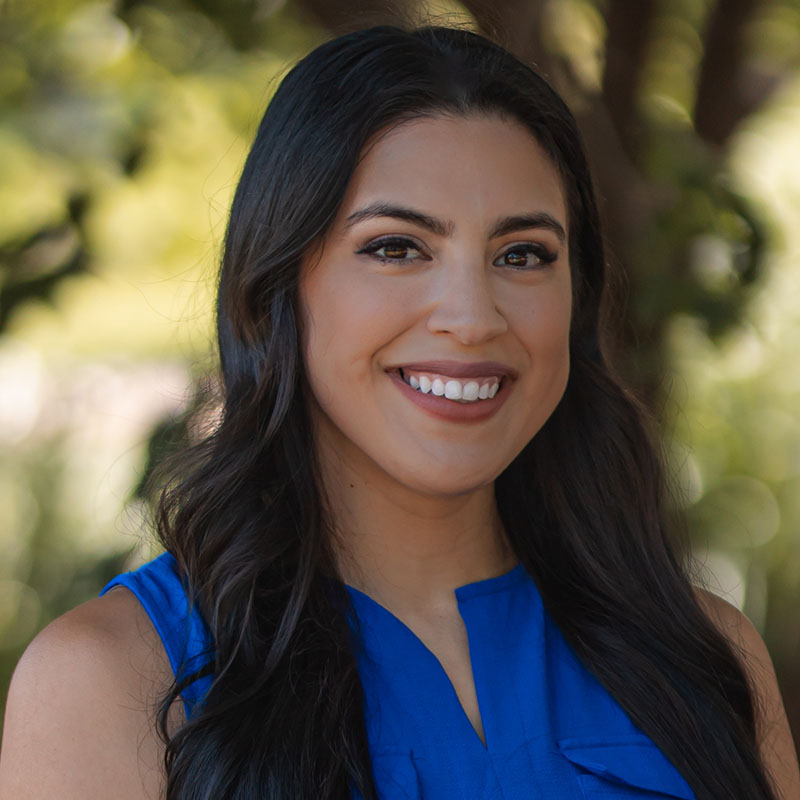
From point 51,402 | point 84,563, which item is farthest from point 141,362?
point 84,563

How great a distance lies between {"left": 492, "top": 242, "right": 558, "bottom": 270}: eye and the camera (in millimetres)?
1895

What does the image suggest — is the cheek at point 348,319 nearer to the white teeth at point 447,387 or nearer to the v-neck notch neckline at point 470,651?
the white teeth at point 447,387

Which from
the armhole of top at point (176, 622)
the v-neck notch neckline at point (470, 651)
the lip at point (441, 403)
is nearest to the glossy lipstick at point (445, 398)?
the lip at point (441, 403)

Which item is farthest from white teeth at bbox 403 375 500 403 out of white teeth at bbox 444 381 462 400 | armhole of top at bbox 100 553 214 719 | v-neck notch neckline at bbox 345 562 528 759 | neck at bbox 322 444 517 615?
armhole of top at bbox 100 553 214 719

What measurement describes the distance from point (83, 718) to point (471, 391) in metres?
0.69

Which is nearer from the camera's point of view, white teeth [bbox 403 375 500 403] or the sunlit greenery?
white teeth [bbox 403 375 500 403]

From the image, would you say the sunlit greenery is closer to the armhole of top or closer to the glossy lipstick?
the armhole of top

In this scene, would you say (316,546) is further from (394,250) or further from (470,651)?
(394,250)

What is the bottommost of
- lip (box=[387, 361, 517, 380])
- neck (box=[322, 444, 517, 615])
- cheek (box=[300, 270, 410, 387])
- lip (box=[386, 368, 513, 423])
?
neck (box=[322, 444, 517, 615])

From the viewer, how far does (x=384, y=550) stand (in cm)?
198

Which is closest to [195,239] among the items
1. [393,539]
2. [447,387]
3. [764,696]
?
[393,539]

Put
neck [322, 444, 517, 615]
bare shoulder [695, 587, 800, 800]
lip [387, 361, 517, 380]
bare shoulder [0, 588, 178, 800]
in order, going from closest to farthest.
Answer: bare shoulder [0, 588, 178, 800] → lip [387, 361, 517, 380] → neck [322, 444, 517, 615] → bare shoulder [695, 587, 800, 800]

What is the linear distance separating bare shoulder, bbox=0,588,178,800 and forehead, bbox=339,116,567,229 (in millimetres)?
687

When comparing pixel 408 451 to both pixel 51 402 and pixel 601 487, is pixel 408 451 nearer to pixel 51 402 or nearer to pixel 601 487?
pixel 601 487
